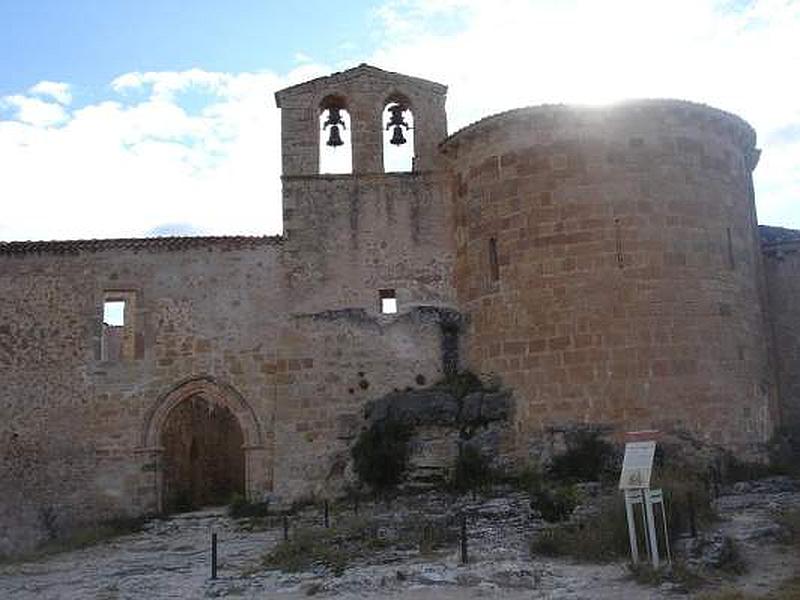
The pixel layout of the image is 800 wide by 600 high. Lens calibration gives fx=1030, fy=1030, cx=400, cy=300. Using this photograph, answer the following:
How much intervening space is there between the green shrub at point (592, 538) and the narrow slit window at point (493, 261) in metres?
5.60

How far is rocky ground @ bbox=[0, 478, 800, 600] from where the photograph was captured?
36.1ft

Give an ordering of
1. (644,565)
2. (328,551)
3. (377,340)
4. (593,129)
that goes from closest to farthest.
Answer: (644,565)
(328,551)
(593,129)
(377,340)

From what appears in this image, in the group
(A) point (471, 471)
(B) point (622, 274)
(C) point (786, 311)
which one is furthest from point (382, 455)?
(C) point (786, 311)

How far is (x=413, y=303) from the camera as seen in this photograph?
1867 cm

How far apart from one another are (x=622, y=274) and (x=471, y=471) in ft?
13.2

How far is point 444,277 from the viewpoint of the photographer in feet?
61.6

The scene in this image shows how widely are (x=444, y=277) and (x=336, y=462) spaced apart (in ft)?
12.6

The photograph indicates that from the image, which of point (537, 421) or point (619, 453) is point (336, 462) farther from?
point (619, 453)

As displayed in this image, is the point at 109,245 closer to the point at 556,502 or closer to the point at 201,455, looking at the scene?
the point at 201,455

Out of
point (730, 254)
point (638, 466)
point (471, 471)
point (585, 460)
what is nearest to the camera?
point (638, 466)

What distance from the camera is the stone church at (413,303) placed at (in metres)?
16.6

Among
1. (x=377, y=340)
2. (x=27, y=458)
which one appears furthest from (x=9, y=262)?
(x=377, y=340)

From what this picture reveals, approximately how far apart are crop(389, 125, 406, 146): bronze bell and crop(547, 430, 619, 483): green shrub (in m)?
6.73

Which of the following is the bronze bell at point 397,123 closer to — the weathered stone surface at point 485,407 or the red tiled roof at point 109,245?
the red tiled roof at point 109,245
